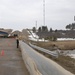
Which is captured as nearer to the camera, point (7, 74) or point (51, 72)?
point (51, 72)

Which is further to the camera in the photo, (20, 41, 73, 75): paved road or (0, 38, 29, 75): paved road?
(0, 38, 29, 75): paved road

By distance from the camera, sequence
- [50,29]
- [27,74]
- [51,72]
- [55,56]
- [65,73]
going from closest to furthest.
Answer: [65,73] → [51,72] → [27,74] → [55,56] → [50,29]

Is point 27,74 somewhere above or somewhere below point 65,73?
below

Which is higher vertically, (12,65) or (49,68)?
(49,68)

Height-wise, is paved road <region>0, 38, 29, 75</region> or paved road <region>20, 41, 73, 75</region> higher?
paved road <region>20, 41, 73, 75</region>

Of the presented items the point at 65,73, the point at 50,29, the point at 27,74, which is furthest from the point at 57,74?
the point at 50,29

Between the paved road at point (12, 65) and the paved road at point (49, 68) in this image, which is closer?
the paved road at point (49, 68)

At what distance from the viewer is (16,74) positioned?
1523 centimetres

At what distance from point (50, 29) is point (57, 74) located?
149 meters

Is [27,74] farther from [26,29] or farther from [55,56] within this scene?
[26,29]

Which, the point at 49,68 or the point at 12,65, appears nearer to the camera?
the point at 49,68

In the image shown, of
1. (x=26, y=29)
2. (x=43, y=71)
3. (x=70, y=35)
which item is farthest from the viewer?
(x=26, y=29)

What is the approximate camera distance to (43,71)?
11625mm

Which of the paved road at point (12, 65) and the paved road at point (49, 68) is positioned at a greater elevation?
the paved road at point (49, 68)
